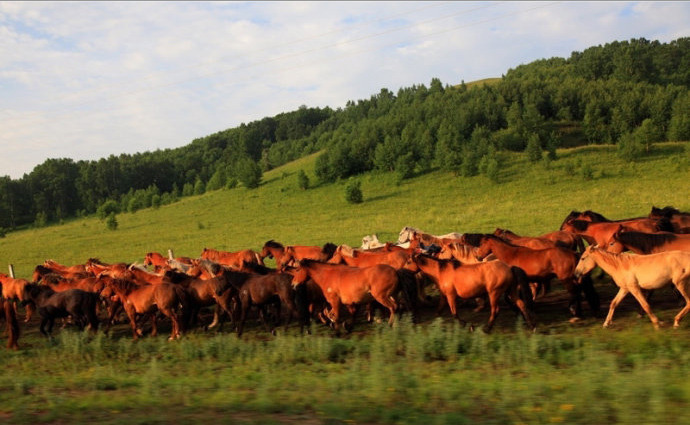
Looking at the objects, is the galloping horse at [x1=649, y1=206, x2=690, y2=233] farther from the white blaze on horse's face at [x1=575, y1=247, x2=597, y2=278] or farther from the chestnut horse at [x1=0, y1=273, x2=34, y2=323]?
the chestnut horse at [x1=0, y1=273, x2=34, y2=323]

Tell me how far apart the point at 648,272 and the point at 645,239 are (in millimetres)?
2466

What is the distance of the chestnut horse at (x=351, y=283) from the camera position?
10.1m

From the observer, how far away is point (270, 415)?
545 centimetres

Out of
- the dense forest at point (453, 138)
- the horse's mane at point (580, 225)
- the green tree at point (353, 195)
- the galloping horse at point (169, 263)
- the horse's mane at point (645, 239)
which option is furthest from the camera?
the dense forest at point (453, 138)

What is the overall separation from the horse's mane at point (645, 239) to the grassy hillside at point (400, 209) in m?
15.3

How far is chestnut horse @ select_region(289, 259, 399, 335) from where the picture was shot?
10141 mm

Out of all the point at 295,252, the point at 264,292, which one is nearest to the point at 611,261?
the point at 264,292

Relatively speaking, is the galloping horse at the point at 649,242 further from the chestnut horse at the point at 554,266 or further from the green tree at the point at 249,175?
the green tree at the point at 249,175

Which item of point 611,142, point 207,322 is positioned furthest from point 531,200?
point 207,322

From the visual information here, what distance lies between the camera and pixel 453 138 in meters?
56.1

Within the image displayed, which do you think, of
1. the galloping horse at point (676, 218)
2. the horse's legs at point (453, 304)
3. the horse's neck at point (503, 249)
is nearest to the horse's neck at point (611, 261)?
the horse's neck at point (503, 249)

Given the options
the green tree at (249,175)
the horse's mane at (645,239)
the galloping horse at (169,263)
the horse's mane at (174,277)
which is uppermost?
the green tree at (249,175)

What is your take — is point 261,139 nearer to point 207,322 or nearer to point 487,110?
point 487,110

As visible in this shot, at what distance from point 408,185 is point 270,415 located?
151 ft
